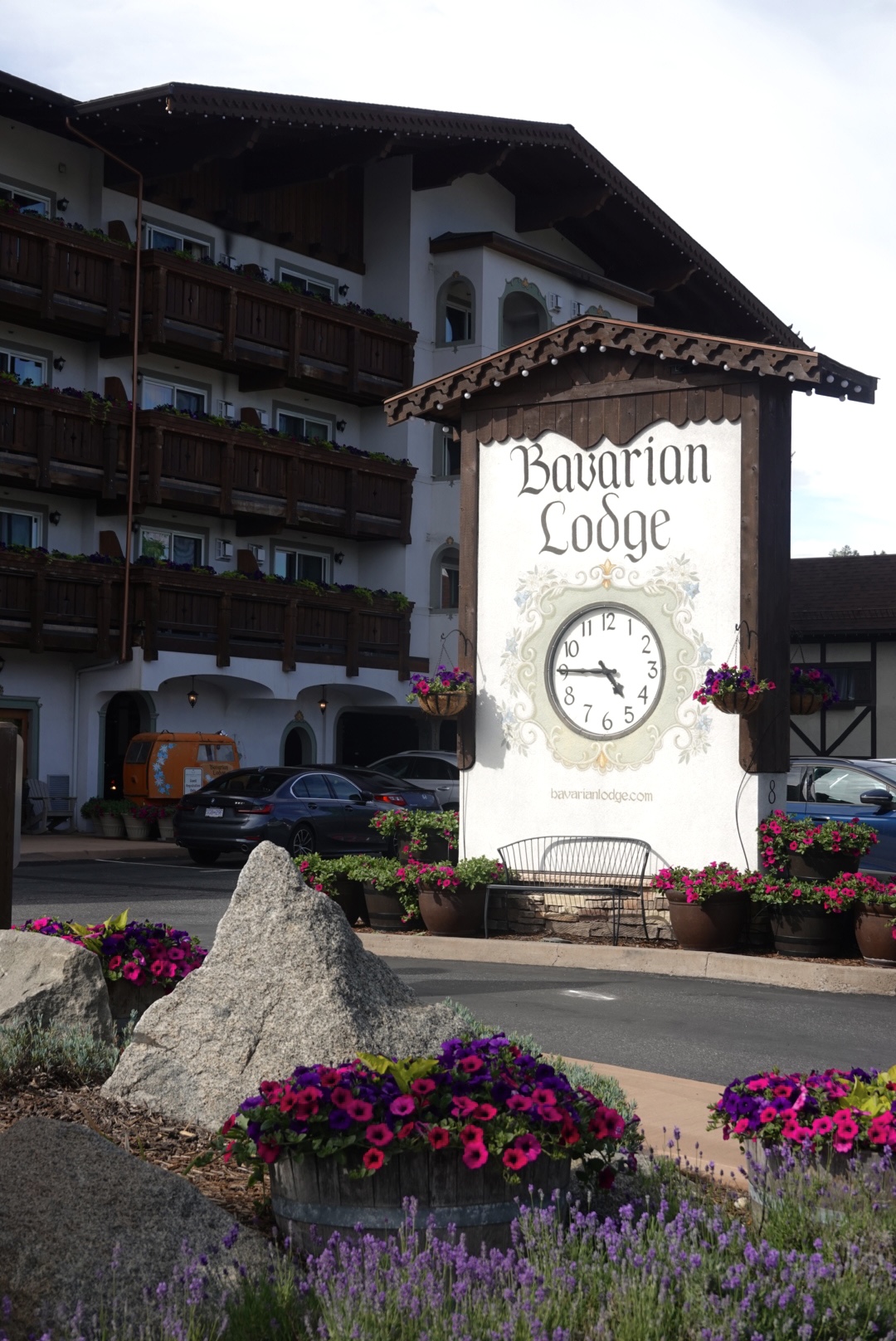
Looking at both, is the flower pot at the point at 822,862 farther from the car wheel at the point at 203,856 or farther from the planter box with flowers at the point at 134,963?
the car wheel at the point at 203,856

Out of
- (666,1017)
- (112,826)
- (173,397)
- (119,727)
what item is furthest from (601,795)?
(173,397)

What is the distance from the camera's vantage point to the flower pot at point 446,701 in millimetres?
15719

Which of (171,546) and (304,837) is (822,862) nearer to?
(304,837)

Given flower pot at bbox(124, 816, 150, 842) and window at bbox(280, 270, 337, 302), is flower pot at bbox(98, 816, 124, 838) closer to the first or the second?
flower pot at bbox(124, 816, 150, 842)

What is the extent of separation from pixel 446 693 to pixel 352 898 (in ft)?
7.42

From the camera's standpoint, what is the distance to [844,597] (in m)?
42.9

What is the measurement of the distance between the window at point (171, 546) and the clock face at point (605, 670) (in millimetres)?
19072

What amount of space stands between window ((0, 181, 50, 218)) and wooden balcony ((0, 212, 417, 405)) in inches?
49.6

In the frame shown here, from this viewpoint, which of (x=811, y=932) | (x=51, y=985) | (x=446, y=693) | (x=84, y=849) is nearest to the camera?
(x=51, y=985)

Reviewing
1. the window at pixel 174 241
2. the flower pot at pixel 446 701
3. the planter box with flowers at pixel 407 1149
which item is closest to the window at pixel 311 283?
the window at pixel 174 241

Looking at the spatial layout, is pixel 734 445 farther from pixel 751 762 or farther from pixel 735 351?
pixel 751 762

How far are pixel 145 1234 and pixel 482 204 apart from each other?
38630mm

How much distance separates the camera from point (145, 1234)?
14.0 ft

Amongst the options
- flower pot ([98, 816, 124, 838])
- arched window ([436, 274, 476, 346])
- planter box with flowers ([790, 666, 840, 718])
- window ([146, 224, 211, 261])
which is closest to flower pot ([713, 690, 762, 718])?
planter box with flowers ([790, 666, 840, 718])
